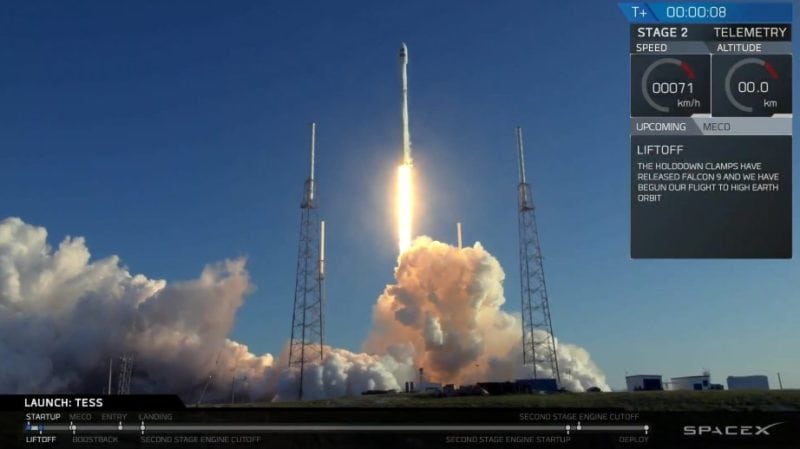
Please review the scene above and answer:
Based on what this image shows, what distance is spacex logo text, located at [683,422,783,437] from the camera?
4731 centimetres

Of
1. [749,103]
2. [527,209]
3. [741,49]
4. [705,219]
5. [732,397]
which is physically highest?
[527,209]

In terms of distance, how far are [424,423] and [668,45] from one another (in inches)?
1098

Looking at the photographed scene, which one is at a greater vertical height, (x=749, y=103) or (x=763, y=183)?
(x=749, y=103)

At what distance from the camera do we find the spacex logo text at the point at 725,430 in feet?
155

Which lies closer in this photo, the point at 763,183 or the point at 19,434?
the point at 19,434

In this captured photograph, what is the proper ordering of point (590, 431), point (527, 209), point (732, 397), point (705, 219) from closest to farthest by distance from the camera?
point (590, 431) → point (705, 219) → point (732, 397) → point (527, 209)

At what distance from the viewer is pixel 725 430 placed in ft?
155

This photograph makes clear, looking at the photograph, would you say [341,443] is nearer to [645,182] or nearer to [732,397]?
[645,182]

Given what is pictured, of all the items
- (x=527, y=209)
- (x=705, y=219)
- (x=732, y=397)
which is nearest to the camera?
(x=705, y=219)

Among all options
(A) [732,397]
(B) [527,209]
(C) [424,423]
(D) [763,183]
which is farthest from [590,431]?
(B) [527,209]

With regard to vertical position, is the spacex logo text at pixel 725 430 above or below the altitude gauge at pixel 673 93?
below

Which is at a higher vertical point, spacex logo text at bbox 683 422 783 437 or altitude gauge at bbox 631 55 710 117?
altitude gauge at bbox 631 55 710 117

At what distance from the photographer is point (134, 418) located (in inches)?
1917

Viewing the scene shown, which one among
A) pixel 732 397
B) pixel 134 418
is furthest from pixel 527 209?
pixel 134 418
